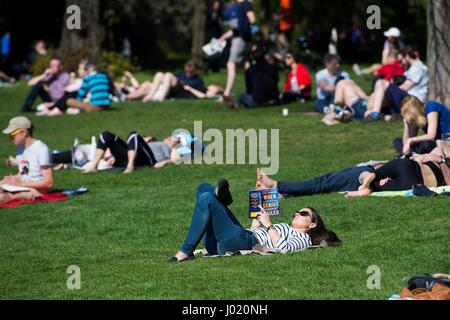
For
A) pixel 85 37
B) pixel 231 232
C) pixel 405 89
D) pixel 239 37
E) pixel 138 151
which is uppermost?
pixel 85 37

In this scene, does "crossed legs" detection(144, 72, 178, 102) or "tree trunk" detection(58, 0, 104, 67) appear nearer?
"crossed legs" detection(144, 72, 178, 102)

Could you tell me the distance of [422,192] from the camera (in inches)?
517

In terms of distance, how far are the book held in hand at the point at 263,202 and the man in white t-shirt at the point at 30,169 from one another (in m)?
4.78

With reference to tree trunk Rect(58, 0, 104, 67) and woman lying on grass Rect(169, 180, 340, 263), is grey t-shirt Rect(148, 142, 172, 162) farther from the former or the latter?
tree trunk Rect(58, 0, 104, 67)

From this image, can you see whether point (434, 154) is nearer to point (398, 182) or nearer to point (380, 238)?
point (398, 182)

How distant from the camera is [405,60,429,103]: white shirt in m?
19.8

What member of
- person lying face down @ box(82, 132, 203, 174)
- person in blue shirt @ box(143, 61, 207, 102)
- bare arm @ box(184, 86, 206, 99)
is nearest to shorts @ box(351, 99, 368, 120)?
person lying face down @ box(82, 132, 203, 174)

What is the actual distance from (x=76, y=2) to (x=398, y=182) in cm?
2035

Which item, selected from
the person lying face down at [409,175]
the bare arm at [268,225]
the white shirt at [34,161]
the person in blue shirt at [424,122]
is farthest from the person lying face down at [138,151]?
the bare arm at [268,225]

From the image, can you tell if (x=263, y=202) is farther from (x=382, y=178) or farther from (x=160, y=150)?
(x=160, y=150)

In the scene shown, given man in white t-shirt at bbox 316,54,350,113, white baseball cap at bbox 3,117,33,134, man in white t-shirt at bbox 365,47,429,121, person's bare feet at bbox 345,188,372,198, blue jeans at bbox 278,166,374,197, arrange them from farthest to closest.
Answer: man in white t-shirt at bbox 316,54,350,113
man in white t-shirt at bbox 365,47,429,121
white baseball cap at bbox 3,117,33,134
blue jeans at bbox 278,166,374,197
person's bare feet at bbox 345,188,372,198

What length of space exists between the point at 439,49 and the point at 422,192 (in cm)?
645

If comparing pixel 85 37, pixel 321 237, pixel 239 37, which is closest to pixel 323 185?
pixel 321 237

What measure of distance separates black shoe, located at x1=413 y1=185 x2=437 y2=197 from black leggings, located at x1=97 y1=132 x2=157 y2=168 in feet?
18.0
